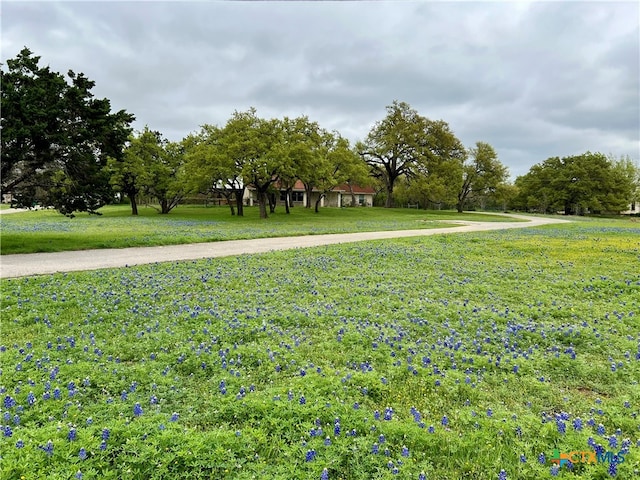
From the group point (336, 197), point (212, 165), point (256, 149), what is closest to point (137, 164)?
point (212, 165)

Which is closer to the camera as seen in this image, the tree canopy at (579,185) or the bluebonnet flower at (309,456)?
the bluebonnet flower at (309,456)

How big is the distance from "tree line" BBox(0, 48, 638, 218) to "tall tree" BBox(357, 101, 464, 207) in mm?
162

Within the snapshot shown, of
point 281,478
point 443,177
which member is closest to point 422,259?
point 281,478

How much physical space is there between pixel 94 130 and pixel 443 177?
46141 millimetres

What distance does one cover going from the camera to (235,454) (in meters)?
2.71

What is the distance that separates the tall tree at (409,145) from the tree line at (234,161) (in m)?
0.16

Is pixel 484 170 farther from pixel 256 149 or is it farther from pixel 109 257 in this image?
pixel 109 257

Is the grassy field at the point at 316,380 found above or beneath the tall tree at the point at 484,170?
beneath

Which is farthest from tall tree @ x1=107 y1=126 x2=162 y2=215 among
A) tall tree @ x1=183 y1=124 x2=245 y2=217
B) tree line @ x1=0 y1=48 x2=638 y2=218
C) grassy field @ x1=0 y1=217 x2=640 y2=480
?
grassy field @ x1=0 y1=217 x2=640 y2=480

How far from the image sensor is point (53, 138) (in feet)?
46.7

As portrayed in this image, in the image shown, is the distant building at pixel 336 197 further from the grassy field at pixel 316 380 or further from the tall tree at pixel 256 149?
the grassy field at pixel 316 380

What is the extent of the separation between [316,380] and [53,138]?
15522mm

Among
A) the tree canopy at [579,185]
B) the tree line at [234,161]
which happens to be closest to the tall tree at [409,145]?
the tree line at [234,161]

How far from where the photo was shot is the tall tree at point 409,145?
5491 centimetres
